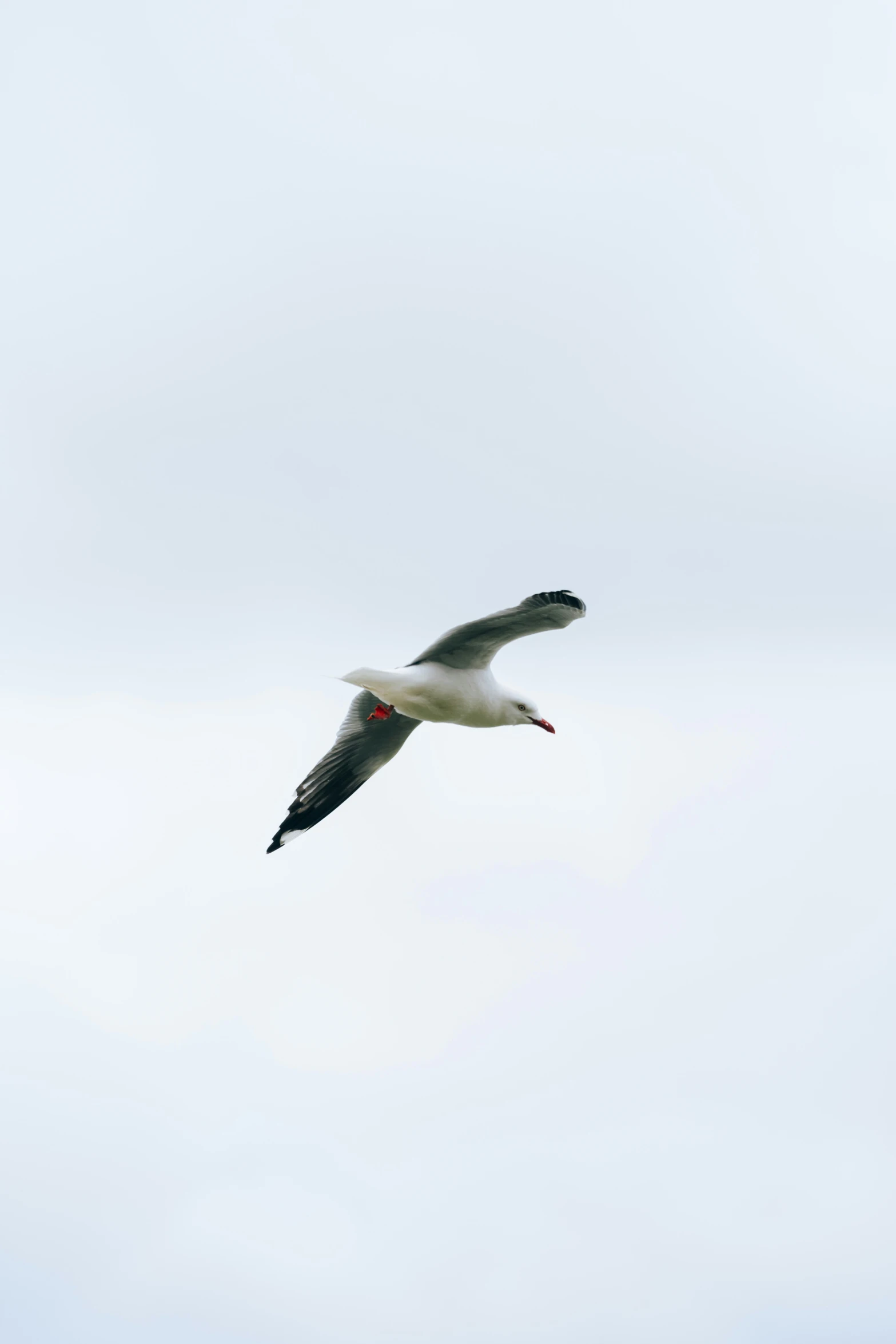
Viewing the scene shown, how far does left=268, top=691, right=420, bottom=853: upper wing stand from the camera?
509 inches

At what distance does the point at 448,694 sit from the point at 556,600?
136 cm

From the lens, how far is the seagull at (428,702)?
35.3ft

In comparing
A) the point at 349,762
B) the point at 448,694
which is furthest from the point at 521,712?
the point at 349,762

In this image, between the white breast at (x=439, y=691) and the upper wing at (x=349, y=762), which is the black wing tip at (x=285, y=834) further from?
the white breast at (x=439, y=691)

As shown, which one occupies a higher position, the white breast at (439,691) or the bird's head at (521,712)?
the bird's head at (521,712)

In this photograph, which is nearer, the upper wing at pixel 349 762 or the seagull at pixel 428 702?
the seagull at pixel 428 702

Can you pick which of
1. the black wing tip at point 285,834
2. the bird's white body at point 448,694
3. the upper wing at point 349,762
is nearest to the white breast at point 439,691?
the bird's white body at point 448,694

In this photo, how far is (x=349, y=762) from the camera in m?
13.2

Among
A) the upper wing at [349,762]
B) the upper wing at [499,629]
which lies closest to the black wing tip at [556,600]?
the upper wing at [499,629]

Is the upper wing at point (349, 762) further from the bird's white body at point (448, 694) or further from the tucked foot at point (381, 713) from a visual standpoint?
the bird's white body at point (448, 694)

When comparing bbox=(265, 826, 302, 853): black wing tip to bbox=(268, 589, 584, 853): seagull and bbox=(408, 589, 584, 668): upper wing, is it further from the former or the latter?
bbox=(408, 589, 584, 668): upper wing

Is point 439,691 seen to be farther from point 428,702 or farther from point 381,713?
point 381,713

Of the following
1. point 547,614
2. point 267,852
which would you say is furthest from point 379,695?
point 267,852

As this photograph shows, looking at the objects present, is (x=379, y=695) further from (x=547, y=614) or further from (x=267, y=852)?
(x=267, y=852)
